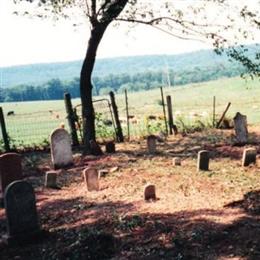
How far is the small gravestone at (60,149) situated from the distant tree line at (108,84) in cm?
7258

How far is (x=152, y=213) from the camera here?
10664 mm

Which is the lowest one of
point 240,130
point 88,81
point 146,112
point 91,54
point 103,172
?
point 146,112

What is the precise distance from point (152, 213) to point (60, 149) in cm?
749

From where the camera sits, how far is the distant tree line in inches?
4395

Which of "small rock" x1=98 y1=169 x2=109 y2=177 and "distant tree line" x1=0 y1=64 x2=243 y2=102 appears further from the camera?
"distant tree line" x1=0 y1=64 x2=243 y2=102

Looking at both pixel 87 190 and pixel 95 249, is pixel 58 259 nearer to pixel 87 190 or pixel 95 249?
pixel 95 249

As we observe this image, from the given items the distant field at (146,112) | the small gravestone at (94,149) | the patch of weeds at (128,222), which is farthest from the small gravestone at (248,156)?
the patch of weeds at (128,222)

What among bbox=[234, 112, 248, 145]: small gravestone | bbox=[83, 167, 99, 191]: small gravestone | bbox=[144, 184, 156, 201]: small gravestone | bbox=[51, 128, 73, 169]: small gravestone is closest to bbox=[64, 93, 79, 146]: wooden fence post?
bbox=[51, 128, 73, 169]: small gravestone

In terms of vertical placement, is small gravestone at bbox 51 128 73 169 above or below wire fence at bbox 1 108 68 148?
above

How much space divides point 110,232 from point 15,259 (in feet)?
5.50

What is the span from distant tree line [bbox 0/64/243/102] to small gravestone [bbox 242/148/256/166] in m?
74.3

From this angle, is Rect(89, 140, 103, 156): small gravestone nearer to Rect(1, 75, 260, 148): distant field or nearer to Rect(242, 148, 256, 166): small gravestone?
Rect(1, 75, 260, 148): distant field

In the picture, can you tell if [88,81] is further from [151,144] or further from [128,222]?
[128,222]

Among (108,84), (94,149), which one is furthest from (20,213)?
(108,84)
